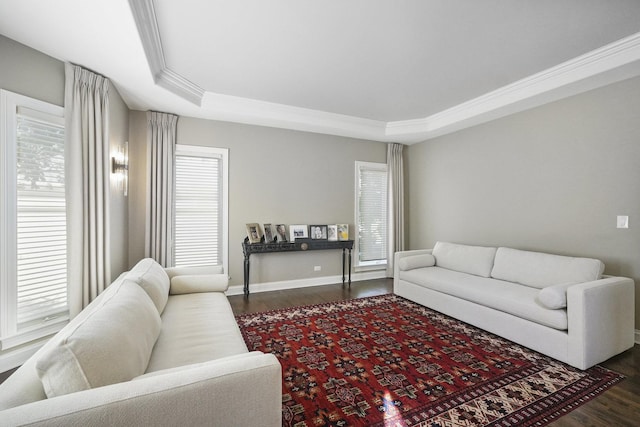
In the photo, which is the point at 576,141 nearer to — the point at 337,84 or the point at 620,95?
the point at 620,95

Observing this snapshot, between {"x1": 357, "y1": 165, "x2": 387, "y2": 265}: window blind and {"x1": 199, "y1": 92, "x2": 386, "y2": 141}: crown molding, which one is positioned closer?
{"x1": 199, "y1": 92, "x2": 386, "y2": 141}: crown molding

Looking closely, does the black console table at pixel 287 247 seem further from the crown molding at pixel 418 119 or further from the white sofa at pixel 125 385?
the white sofa at pixel 125 385

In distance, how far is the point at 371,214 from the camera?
18.2ft

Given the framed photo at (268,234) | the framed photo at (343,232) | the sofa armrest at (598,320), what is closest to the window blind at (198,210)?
the framed photo at (268,234)

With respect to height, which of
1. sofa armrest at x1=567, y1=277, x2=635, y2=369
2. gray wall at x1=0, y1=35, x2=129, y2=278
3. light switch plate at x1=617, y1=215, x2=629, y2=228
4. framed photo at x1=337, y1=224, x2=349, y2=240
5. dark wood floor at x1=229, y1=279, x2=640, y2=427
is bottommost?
dark wood floor at x1=229, y1=279, x2=640, y2=427

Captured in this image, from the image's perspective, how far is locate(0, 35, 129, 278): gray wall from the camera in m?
2.30

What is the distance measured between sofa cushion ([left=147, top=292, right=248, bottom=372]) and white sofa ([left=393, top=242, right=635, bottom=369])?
2532mm

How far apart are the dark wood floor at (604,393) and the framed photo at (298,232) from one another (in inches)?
37.2

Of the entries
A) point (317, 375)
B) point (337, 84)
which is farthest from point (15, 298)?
point (337, 84)

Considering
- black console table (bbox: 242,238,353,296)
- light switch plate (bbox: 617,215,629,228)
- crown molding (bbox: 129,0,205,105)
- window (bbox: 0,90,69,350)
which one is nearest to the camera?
crown molding (bbox: 129,0,205,105)

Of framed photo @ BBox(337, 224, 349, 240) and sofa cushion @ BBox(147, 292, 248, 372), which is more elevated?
framed photo @ BBox(337, 224, 349, 240)

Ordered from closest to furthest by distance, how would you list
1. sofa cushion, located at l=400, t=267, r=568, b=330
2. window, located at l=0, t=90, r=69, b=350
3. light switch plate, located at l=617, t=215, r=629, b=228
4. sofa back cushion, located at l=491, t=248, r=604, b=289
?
window, located at l=0, t=90, r=69, b=350 → sofa cushion, located at l=400, t=267, r=568, b=330 → sofa back cushion, located at l=491, t=248, r=604, b=289 → light switch plate, located at l=617, t=215, r=629, b=228

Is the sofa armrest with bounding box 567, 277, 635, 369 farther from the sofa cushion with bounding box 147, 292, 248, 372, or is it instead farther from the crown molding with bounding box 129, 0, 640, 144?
the sofa cushion with bounding box 147, 292, 248, 372

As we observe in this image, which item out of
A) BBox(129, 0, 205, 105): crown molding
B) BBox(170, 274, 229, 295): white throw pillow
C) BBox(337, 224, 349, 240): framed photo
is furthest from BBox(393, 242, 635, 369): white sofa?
BBox(129, 0, 205, 105): crown molding
